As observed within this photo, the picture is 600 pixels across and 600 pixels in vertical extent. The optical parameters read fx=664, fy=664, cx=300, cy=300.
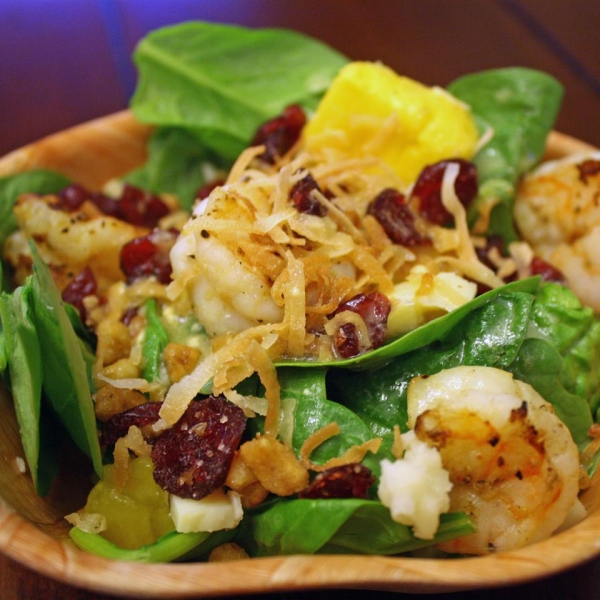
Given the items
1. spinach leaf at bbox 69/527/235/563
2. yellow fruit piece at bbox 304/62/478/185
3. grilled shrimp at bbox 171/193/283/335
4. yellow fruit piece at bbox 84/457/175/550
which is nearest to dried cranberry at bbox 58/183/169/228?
yellow fruit piece at bbox 304/62/478/185

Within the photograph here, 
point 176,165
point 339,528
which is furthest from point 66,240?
point 339,528

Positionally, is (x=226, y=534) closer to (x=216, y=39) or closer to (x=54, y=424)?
(x=54, y=424)

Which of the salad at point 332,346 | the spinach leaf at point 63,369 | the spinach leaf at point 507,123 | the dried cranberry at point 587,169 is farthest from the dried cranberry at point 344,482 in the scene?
the dried cranberry at point 587,169

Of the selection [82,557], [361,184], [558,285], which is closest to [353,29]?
[361,184]

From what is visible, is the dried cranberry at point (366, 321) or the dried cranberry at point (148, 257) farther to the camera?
the dried cranberry at point (148, 257)

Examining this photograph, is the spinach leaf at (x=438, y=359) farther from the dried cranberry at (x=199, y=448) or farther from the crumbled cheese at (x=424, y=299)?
the dried cranberry at (x=199, y=448)

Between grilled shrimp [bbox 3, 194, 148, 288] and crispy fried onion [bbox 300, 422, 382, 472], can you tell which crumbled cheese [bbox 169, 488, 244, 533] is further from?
grilled shrimp [bbox 3, 194, 148, 288]
